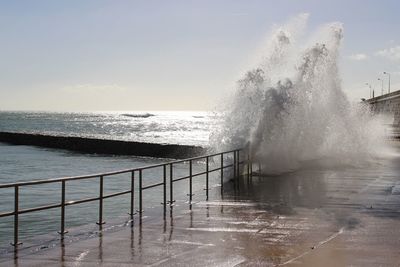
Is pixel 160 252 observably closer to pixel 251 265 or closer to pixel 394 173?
pixel 251 265

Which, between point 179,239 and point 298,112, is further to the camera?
point 298,112

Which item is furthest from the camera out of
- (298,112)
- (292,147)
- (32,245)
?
(298,112)

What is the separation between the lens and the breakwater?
1814 inches

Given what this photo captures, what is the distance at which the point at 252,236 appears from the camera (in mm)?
9086

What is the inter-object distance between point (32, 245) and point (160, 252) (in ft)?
6.43

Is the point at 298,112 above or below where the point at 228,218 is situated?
above

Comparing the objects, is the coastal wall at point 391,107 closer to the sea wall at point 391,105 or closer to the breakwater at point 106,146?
the sea wall at point 391,105

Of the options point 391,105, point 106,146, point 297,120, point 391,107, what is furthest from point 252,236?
point 391,105

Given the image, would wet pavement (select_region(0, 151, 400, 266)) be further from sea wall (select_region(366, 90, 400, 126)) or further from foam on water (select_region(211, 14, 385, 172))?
sea wall (select_region(366, 90, 400, 126))

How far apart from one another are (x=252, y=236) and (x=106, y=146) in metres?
49.5

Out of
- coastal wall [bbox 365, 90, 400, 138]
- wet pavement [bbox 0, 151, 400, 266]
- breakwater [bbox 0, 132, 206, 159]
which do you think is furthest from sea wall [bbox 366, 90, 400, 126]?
wet pavement [bbox 0, 151, 400, 266]

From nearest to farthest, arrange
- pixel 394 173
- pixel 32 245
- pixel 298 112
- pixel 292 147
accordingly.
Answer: pixel 32 245
pixel 394 173
pixel 292 147
pixel 298 112

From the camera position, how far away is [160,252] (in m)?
7.99

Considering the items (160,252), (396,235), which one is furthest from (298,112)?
Result: (160,252)
